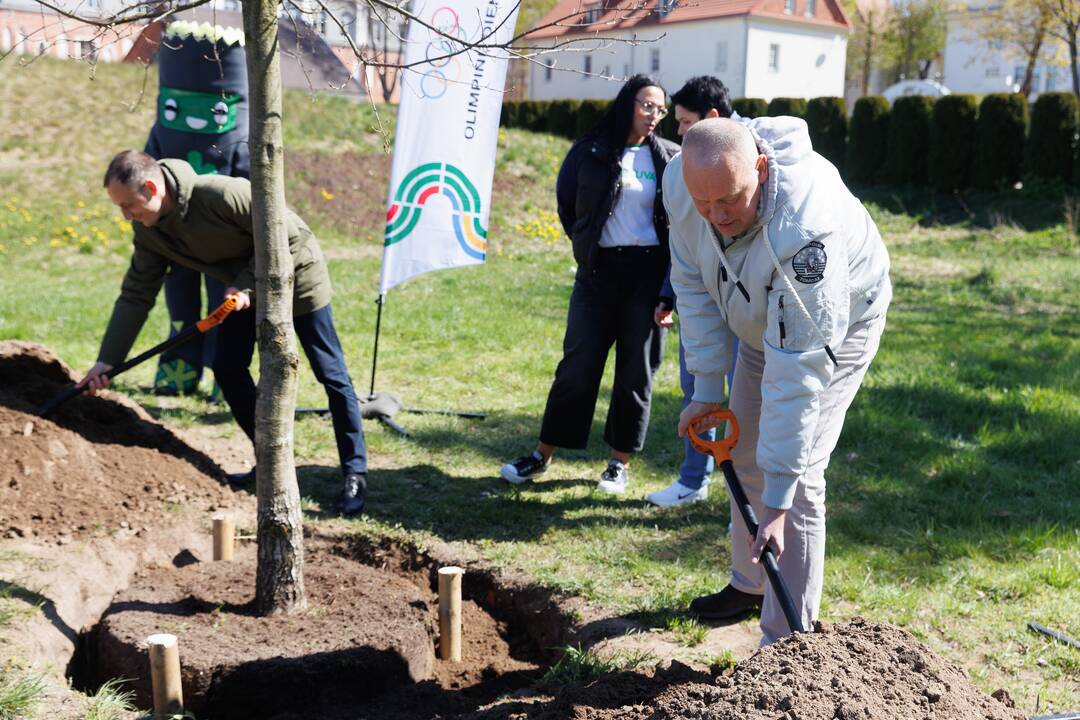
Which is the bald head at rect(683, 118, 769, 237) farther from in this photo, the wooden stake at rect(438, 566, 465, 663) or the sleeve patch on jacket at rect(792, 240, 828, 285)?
the wooden stake at rect(438, 566, 465, 663)

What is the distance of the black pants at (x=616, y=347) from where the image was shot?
15.9 feet

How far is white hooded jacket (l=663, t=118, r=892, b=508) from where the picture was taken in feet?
9.14

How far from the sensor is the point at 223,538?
424cm

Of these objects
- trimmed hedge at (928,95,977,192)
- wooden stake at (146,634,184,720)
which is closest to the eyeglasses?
wooden stake at (146,634,184,720)

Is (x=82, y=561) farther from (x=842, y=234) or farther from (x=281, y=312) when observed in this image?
(x=842, y=234)

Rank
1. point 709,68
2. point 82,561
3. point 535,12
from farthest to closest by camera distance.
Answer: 1. point 709,68
2. point 535,12
3. point 82,561

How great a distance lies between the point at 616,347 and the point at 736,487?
1.76m

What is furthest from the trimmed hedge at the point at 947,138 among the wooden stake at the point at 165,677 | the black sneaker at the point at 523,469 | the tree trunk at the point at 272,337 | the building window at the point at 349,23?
the wooden stake at the point at 165,677

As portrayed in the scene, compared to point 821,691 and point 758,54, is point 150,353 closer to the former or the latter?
point 821,691

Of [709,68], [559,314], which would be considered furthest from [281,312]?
[709,68]

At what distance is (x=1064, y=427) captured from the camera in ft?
19.4

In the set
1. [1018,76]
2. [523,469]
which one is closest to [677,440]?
[523,469]

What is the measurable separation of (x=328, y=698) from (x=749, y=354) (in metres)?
1.85

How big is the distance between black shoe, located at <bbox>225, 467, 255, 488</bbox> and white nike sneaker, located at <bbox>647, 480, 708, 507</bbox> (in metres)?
2.05
